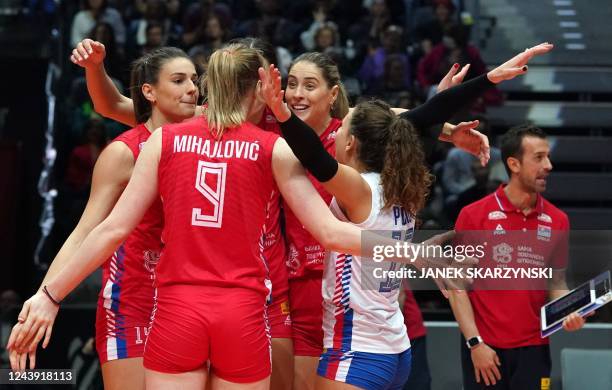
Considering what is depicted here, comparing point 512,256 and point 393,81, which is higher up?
point 393,81

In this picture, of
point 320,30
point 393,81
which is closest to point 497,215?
point 393,81

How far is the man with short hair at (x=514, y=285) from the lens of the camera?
6.35 metres

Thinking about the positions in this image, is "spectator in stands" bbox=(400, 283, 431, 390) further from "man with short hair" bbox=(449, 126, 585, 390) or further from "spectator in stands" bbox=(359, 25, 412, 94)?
"spectator in stands" bbox=(359, 25, 412, 94)

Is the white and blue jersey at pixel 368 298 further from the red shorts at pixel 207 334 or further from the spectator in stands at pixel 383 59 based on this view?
the spectator in stands at pixel 383 59

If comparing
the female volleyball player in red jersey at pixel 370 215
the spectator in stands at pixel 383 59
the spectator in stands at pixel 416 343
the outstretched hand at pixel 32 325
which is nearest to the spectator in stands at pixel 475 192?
the spectator in stands at pixel 383 59

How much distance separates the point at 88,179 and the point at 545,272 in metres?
5.60

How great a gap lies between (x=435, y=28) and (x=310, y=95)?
24.9ft

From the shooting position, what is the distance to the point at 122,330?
185 inches

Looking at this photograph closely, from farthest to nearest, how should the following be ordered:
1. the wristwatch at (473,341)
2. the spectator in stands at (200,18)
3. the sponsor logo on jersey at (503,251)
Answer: the spectator in stands at (200,18)
the sponsor logo on jersey at (503,251)
the wristwatch at (473,341)

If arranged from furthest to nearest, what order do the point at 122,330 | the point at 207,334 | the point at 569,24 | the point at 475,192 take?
the point at 569,24, the point at 475,192, the point at 122,330, the point at 207,334

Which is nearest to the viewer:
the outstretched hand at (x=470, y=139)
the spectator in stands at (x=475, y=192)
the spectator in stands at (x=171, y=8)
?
the outstretched hand at (x=470, y=139)

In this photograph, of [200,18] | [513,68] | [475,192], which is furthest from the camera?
[200,18]

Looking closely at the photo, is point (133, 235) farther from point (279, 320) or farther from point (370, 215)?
point (370, 215)

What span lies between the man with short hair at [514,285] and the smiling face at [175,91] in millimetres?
2201
